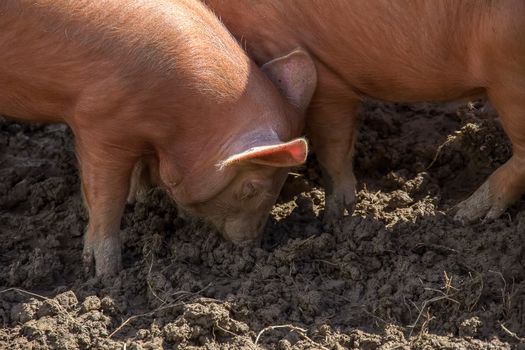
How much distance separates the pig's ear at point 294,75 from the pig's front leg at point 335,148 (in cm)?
30

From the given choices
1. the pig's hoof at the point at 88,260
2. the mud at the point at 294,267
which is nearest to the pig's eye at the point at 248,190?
the mud at the point at 294,267

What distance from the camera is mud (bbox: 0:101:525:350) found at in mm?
5875

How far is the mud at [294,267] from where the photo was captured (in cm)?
588

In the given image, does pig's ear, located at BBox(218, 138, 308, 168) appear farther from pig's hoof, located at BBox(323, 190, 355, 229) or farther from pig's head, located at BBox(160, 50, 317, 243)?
pig's hoof, located at BBox(323, 190, 355, 229)

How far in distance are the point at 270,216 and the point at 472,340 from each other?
1.83 m

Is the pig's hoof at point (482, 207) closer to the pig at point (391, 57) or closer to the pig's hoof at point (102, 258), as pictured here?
the pig at point (391, 57)

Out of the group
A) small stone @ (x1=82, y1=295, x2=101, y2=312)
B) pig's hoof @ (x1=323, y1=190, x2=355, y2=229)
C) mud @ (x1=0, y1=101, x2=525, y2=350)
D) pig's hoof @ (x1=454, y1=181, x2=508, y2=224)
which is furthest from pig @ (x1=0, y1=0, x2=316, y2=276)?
pig's hoof @ (x1=454, y1=181, x2=508, y2=224)

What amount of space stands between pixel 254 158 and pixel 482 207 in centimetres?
166

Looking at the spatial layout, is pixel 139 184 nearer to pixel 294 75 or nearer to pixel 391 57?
pixel 294 75

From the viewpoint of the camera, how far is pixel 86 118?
20.7ft

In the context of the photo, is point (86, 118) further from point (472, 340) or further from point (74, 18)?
point (472, 340)

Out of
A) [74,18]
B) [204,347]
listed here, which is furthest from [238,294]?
[74,18]

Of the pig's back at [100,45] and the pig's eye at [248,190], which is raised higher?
the pig's back at [100,45]

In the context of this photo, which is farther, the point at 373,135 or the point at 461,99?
the point at 373,135
